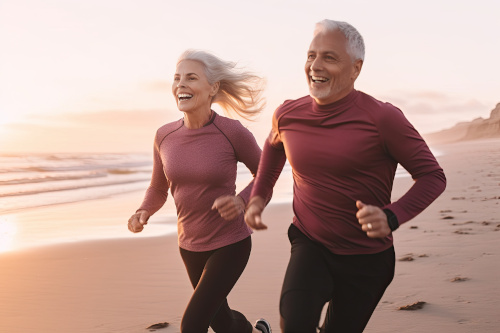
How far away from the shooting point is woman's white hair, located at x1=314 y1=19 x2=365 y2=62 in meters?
3.10

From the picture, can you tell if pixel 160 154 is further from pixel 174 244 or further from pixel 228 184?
pixel 174 244

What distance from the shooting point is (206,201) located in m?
3.88

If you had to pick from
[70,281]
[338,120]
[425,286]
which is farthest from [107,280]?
[338,120]

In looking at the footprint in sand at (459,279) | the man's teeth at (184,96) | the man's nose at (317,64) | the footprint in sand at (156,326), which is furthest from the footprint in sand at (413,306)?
the man's nose at (317,64)

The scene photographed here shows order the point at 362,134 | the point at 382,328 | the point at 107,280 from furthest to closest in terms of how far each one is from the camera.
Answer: the point at 107,280 < the point at 382,328 < the point at 362,134

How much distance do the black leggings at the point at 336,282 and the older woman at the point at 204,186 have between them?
2.12ft

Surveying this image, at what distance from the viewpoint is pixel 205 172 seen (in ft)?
12.7

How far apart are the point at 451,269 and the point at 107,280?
11.7ft

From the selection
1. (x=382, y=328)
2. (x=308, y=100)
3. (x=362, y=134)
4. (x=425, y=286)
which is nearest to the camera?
(x=362, y=134)

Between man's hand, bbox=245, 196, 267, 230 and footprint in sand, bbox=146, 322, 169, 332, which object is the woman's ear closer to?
man's hand, bbox=245, 196, 267, 230

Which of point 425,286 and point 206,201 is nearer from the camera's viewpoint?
point 206,201

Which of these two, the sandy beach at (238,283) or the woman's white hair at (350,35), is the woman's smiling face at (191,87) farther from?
the sandy beach at (238,283)

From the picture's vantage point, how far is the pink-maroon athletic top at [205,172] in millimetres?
3848

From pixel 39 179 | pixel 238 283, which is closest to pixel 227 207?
pixel 238 283
